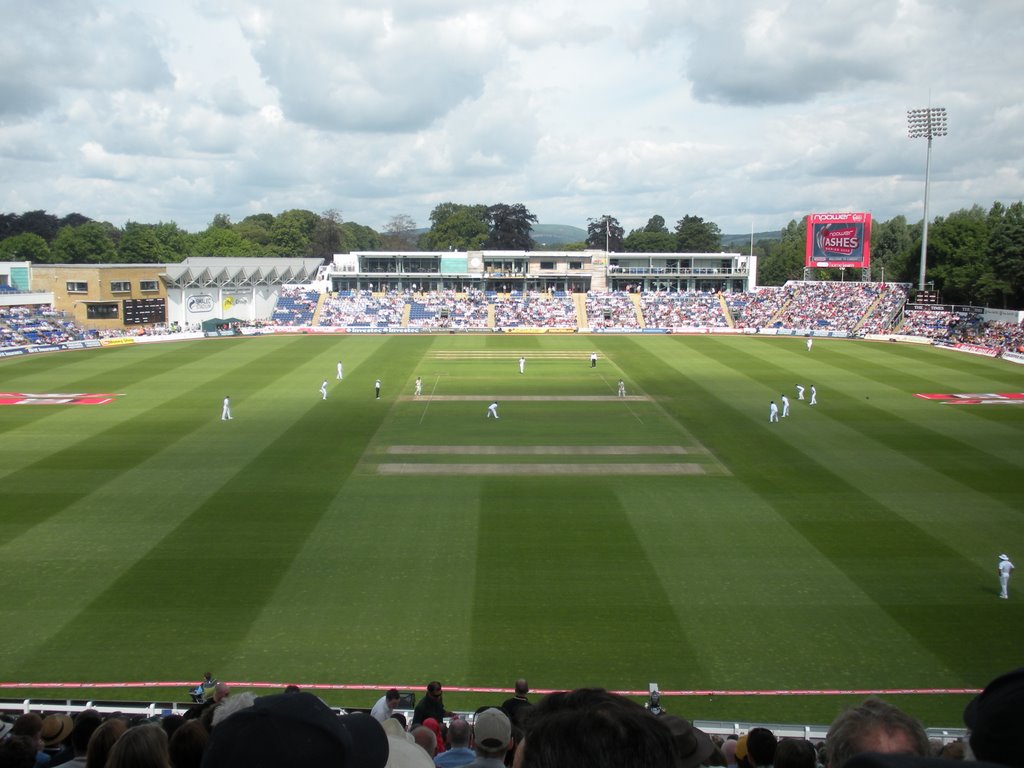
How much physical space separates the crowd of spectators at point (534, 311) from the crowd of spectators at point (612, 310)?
1856 mm

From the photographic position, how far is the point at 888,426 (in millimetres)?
30797

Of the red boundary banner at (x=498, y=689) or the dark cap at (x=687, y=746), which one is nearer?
the dark cap at (x=687, y=746)

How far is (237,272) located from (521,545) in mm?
62853

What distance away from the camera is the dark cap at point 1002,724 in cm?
198

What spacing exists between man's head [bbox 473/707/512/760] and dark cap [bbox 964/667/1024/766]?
2.65 meters

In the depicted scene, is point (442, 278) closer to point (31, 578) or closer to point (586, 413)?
point (586, 413)

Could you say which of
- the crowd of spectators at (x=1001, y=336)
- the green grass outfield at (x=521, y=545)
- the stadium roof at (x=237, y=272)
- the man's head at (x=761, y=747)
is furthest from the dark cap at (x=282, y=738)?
the stadium roof at (x=237, y=272)

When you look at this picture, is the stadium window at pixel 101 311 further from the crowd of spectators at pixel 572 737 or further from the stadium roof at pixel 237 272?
the crowd of spectators at pixel 572 737

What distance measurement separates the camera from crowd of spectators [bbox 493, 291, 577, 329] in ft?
247

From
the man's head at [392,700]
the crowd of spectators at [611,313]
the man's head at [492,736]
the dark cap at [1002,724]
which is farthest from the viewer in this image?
the crowd of spectators at [611,313]

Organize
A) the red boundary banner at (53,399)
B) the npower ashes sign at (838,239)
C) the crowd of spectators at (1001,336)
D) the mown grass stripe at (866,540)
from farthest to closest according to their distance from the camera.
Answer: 1. the npower ashes sign at (838,239)
2. the crowd of spectators at (1001,336)
3. the red boundary banner at (53,399)
4. the mown grass stripe at (866,540)

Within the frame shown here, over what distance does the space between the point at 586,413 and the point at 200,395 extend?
56.8 ft

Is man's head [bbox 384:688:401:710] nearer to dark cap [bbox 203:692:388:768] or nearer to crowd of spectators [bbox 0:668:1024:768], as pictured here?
crowd of spectators [bbox 0:668:1024:768]

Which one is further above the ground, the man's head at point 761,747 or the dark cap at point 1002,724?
the dark cap at point 1002,724
